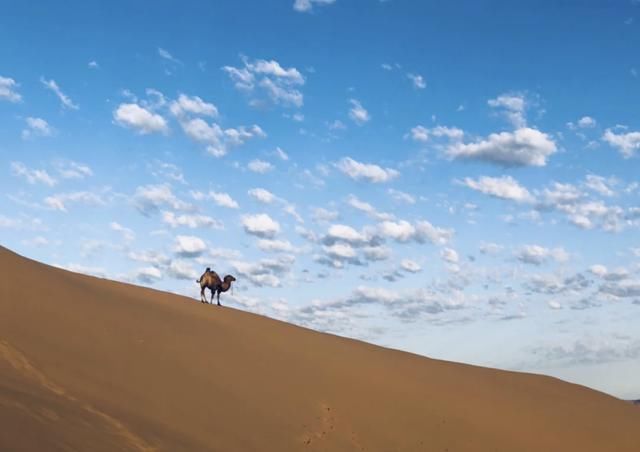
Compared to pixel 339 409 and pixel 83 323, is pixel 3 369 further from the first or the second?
pixel 339 409

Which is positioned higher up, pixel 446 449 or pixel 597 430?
pixel 597 430

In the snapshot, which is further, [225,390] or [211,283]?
[211,283]

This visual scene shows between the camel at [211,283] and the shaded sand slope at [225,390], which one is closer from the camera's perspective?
the shaded sand slope at [225,390]

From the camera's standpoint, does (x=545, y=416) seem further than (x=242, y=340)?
Yes

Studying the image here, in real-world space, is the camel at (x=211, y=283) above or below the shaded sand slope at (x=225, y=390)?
above

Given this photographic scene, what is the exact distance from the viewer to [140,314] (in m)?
18.4

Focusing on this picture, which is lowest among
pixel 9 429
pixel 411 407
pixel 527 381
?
pixel 9 429

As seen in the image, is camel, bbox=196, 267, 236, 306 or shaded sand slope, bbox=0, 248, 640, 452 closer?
shaded sand slope, bbox=0, 248, 640, 452

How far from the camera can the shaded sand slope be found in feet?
37.0

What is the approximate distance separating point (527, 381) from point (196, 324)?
44.1ft

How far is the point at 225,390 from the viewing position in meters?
15.5

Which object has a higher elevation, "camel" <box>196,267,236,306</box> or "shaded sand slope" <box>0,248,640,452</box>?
"camel" <box>196,267,236,306</box>

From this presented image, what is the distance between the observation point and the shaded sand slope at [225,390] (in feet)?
37.0

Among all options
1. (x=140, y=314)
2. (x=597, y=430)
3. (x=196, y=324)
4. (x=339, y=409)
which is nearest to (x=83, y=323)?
(x=140, y=314)
